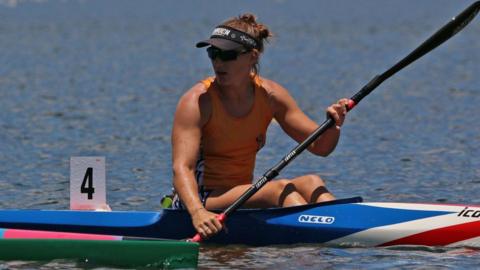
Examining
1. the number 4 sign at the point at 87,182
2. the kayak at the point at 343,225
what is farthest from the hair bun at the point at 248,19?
the number 4 sign at the point at 87,182

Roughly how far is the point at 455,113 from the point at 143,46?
1363 inches

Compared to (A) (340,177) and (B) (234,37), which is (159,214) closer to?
(B) (234,37)

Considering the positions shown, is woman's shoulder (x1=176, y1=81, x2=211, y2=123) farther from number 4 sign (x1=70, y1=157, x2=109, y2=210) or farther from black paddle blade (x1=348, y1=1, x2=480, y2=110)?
black paddle blade (x1=348, y1=1, x2=480, y2=110)

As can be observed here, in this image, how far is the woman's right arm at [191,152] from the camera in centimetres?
1101

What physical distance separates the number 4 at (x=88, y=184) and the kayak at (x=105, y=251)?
85 centimetres

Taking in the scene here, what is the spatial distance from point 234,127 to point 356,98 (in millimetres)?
1116

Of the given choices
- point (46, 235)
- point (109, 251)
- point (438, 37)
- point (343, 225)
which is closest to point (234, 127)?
point (343, 225)

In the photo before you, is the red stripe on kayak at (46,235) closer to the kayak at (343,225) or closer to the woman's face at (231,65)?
the kayak at (343,225)

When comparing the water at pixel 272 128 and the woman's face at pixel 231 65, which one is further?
the water at pixel 272 128

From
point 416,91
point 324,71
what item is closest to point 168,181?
point 416,91

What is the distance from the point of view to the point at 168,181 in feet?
56.5

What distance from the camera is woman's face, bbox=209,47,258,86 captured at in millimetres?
11445

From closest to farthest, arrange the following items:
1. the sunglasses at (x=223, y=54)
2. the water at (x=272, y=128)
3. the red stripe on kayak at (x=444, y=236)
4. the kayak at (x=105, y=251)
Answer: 1. the kayak at (x=105, y=251)
2. the sunglasses at (x=223, y=54)
3. the red stripe on kayak at (x=444, y=236)
4. the water at (x=272, y=128)

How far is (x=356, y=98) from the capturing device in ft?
38.3
